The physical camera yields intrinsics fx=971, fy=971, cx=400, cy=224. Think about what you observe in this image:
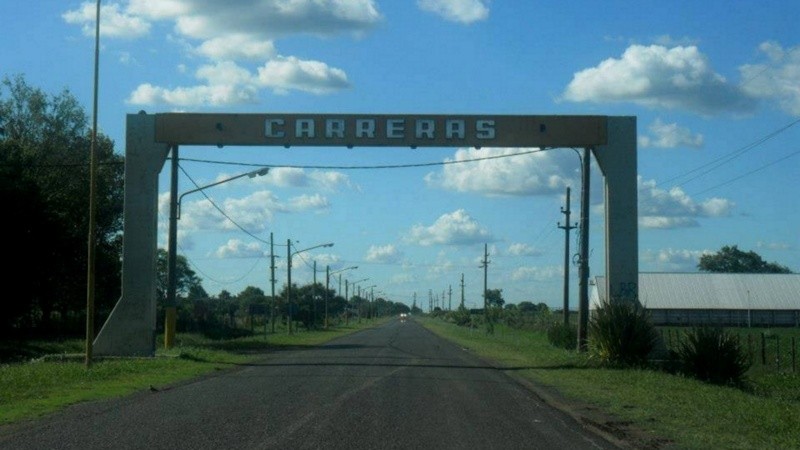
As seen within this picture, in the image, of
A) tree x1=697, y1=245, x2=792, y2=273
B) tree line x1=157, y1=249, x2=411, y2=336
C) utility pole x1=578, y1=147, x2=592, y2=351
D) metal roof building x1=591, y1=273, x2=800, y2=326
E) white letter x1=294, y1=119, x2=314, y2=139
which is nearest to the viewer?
white letter x1=294, y1=119, x2=314, y2=139

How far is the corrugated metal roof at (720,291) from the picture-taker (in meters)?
85.8

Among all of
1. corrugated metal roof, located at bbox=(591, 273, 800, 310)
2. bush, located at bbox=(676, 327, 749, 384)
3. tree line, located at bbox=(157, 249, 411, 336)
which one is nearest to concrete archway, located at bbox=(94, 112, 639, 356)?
bush, located at bbox=(676, 327, 749, 384)

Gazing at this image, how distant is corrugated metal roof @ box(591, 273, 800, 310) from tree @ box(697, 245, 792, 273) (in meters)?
62.1

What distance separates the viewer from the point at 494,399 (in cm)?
1831

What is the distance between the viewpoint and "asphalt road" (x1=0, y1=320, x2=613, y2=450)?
488 inches

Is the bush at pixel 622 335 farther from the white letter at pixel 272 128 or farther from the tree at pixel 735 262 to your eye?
the tree at pixel 735 262

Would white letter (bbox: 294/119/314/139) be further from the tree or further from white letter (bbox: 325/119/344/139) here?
the tree

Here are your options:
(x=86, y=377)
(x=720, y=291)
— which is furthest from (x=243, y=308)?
(x=86, y=377)

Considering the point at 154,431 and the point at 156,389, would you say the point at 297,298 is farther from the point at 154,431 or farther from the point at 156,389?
the point at 154,431

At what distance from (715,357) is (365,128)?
41.8ft

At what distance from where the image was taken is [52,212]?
46.2 metres

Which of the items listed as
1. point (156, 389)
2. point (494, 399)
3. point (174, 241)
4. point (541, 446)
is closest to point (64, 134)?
point (174, 241)

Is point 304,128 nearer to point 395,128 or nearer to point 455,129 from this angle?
point 395,128

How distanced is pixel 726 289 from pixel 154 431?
81553 millimetres
